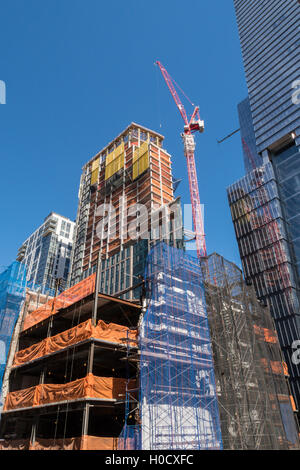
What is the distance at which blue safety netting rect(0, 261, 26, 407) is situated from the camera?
25875 millimetres

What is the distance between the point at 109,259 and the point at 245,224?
29.8 m

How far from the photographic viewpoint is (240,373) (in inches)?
777

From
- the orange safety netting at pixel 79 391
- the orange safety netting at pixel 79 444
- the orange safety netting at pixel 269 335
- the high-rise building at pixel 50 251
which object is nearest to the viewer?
the orange safety netting at pixel 79 444

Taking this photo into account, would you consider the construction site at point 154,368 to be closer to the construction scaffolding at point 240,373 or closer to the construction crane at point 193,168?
Result: the construction scaffolding at point 240,373

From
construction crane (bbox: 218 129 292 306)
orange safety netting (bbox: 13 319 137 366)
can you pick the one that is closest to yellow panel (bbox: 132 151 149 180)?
construction crane (bbox: 218 129 292 306)

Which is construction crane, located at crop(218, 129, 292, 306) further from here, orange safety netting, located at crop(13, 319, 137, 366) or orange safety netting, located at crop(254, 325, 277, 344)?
orange safety netting, located at crop(13, 319, 137, 366)

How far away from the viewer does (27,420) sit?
26.8 metres

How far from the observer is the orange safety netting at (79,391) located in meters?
18.0

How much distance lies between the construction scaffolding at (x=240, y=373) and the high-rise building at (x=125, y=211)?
29.3m

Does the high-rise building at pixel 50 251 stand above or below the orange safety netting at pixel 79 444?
above

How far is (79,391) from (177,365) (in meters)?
5.78

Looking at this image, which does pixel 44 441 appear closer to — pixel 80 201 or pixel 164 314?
pixel 164 314
